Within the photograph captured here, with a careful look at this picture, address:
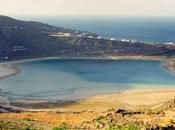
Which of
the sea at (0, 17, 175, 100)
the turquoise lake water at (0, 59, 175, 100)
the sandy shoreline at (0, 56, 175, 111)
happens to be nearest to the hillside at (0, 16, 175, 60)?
the sea at (0, 17, 175, 100)

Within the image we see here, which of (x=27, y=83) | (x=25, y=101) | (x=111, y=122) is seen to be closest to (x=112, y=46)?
(x=27, y=83)

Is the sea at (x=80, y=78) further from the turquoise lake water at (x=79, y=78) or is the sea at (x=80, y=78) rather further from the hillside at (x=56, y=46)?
the hillside at (x=56, y=46)

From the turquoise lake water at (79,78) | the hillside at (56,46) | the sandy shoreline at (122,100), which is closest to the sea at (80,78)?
the turquoise lake water at (79,78)

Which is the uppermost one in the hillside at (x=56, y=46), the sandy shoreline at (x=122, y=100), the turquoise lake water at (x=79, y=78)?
the hillside at (x=56, y=46)

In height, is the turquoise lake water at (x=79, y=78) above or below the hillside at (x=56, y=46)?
below

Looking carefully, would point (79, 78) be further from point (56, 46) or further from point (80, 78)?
point (56, 46)

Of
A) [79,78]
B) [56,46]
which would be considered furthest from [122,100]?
[56,46]
